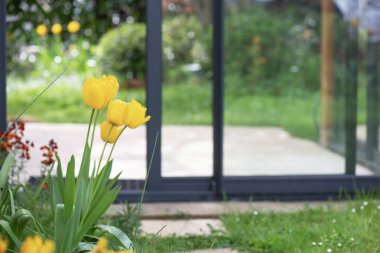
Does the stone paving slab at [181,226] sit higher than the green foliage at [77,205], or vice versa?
the green foliage at [77,205]

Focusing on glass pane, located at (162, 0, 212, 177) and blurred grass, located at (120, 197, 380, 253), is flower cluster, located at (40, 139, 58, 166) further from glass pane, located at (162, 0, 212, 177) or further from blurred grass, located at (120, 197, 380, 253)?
glass pane, located at (162, 0, 212, 177)

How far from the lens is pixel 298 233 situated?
3592 millimetres

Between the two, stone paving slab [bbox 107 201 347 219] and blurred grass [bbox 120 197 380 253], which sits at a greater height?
blurred grass [bbox 120 197 380 253]

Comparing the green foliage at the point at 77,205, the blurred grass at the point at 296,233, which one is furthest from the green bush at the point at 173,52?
the green foliage at the point at 77,205

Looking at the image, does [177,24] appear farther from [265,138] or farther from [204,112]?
[265,138]

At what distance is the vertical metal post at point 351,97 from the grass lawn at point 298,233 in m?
0.81

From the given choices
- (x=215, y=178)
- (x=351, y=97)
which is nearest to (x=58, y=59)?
(x=215, y=178)

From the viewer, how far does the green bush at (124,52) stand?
519 centimetres

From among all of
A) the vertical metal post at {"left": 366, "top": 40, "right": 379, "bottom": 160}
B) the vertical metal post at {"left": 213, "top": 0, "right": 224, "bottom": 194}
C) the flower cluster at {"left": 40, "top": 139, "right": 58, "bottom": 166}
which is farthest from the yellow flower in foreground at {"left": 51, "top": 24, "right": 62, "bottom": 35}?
the vertical metal post at {"left": 366, "top": 40, "right": 379, "bottom": 160}

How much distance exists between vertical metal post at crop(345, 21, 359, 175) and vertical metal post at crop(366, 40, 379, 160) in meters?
0.08

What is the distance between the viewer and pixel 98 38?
17.6 ft

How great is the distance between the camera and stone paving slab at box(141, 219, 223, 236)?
3.81 m

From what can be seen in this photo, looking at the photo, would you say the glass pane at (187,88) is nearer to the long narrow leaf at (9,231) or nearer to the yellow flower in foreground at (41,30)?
the yellow flower in foreground at (41,30)

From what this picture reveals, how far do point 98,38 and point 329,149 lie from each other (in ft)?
5.82
